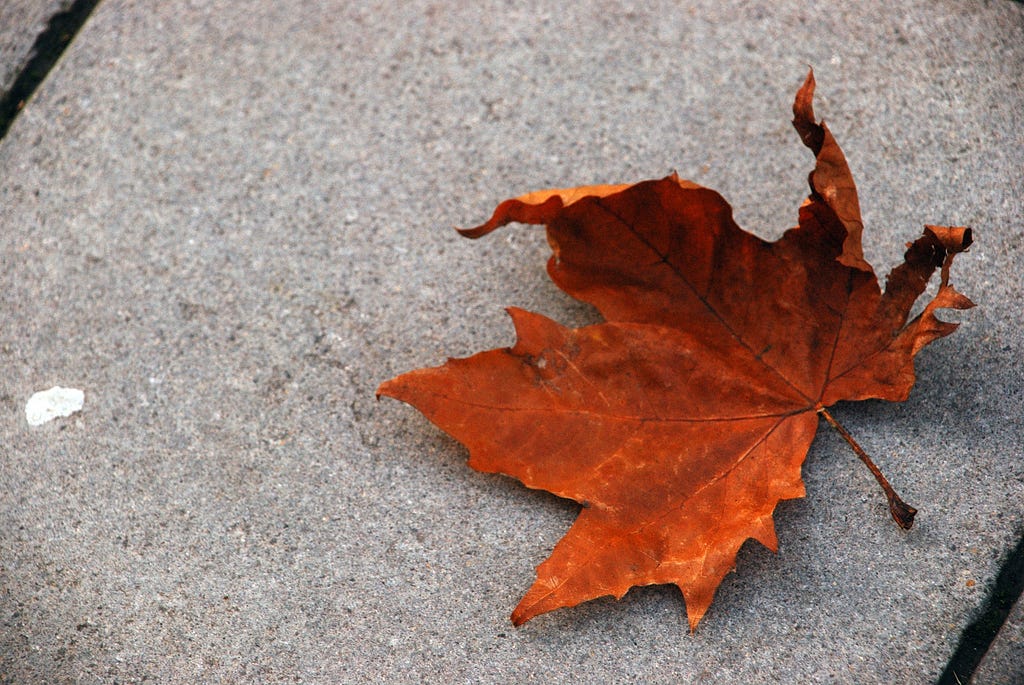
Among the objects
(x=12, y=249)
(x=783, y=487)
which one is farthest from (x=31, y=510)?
(x=783, y=487)

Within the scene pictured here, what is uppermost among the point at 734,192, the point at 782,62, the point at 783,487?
the point at 782,62

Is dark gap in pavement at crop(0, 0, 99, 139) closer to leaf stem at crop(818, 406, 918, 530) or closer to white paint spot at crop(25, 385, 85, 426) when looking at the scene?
white paint spot at crop(25, 385, 85, 426)

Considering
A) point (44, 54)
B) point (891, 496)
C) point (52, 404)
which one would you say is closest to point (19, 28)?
point (44, 54)

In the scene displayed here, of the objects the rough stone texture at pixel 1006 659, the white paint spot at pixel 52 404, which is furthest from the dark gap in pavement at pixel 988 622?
the white paint spot at pixel 52 404

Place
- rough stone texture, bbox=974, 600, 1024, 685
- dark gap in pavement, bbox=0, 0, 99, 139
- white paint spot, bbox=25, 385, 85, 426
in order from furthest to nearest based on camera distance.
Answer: dark gap in pavement, bbox=0, 0, 99, 139
white paint spot, bbox=25, 385, 85, 426
rough stone texture, bbox=974, 600, 1024, 685

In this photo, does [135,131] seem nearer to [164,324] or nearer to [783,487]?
[164,324]

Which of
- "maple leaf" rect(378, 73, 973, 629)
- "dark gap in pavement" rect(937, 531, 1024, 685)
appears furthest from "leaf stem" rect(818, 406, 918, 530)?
"dark gap in pavement" rect(937, 531, 1024, 685)

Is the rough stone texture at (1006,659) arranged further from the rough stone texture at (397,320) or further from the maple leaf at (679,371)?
the maple leaf at (679,371)
